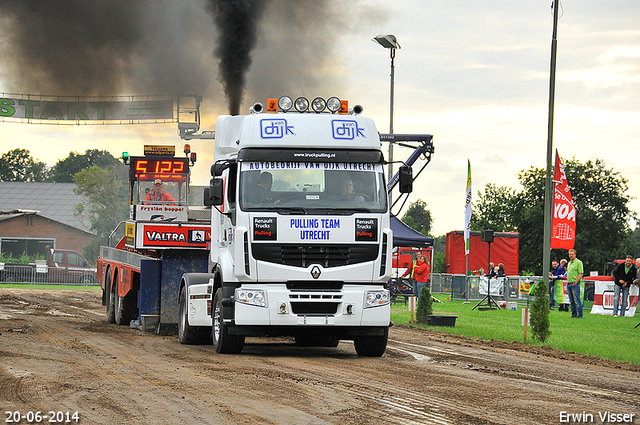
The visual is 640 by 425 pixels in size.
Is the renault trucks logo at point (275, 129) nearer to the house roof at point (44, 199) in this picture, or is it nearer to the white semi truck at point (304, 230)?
the white semi truck at point (304, 230)

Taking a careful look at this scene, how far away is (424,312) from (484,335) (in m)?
2.81

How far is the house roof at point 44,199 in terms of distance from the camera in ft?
280

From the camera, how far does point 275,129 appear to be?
1335 cm

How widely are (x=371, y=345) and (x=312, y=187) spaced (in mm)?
2739

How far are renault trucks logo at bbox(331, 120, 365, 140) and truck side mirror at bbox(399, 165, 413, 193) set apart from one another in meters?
0.83

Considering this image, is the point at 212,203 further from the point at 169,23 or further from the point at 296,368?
the point at 169,23

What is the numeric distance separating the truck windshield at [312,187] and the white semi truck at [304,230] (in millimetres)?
15

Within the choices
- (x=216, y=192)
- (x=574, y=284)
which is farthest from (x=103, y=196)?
(x=216, y=192)

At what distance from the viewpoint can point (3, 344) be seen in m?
13.9

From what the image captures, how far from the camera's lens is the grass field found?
1588 centimetres

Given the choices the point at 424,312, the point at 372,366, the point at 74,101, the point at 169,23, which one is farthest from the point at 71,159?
the point at 372,366

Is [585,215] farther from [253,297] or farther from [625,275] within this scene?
[253,297]

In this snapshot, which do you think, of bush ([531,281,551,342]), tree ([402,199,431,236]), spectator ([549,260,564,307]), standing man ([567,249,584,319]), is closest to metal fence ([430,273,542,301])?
spectator ([549,260,564,307])

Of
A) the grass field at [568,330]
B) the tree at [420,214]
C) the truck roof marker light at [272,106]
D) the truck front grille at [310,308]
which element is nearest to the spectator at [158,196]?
the grass field at [568,330]
